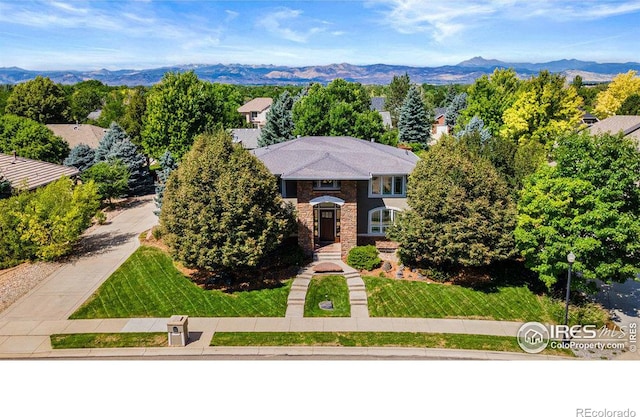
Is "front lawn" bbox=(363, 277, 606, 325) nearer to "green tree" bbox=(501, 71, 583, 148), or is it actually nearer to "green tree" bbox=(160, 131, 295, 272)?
"green tree" bbox=(160, 131, 295, 272)

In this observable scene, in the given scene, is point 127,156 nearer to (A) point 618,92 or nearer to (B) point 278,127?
(B) point 278,127

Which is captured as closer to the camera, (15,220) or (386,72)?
(15,220)

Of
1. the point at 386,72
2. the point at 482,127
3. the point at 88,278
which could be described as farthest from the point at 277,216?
the point at 386,72

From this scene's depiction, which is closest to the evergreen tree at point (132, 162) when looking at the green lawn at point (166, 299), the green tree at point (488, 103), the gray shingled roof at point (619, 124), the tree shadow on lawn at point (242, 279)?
the green lawn at point (166, 299)

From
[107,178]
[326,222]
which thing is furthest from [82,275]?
[107,178]

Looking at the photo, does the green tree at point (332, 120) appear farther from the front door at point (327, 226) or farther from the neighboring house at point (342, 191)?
the front door at point (327, 226)

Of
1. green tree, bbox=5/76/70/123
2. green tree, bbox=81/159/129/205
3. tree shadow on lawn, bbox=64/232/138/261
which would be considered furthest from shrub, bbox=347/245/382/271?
green tree, bbox=5/76/70/123

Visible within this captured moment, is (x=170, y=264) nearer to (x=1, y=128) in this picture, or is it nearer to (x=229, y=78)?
(x=1, y=128)
